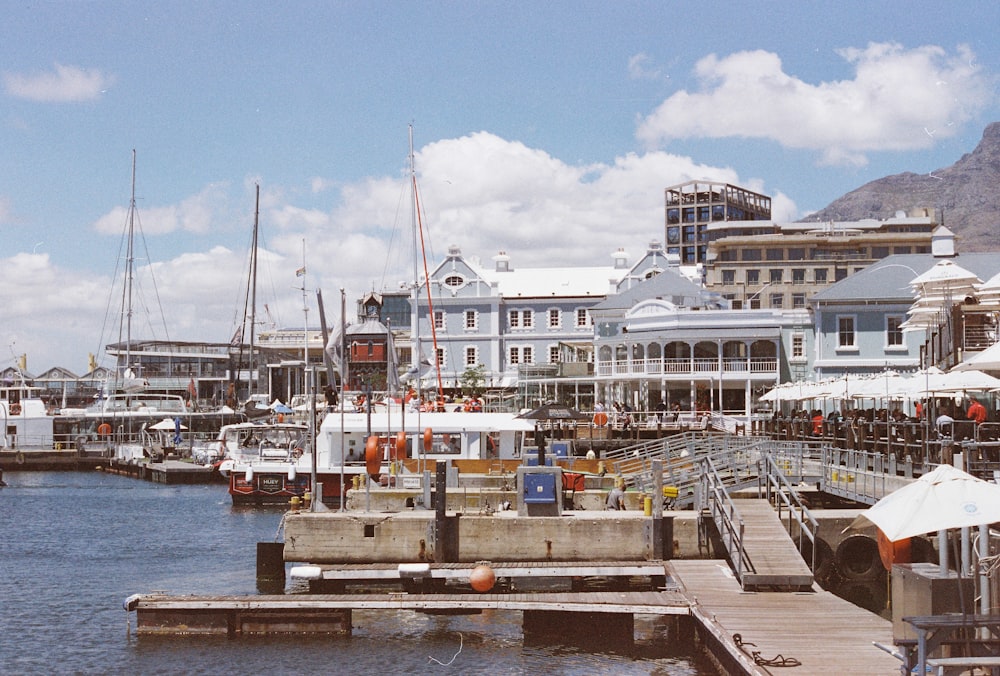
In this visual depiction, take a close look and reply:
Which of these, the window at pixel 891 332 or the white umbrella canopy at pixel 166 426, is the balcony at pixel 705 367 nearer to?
the window at pixel 891 332

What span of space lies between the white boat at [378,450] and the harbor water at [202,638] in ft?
17.1

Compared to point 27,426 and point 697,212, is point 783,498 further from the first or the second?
point 697,212

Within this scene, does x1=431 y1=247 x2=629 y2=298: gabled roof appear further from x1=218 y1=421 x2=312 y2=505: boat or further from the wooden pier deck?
the wooden pier deck

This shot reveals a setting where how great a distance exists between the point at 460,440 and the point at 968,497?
3769 cm

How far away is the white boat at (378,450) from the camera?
4925 cm

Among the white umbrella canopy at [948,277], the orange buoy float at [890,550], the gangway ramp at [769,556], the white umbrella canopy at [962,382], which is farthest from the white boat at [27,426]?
the orange buoy float at [890,550]

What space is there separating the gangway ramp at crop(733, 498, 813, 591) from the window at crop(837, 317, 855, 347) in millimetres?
46630

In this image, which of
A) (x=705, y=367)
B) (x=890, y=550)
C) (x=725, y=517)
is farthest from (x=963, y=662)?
(x=705, y=367)

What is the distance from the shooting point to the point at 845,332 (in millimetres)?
73688

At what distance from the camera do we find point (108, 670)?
76.8 feet

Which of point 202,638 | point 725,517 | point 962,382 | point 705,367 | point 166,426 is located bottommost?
point 202,638

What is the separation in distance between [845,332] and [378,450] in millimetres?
37527

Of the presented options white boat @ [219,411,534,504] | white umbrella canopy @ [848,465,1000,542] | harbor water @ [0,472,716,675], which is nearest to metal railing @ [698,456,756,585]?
harbor water @ [0,472,716,675]

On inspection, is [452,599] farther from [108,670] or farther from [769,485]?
[769,485]
